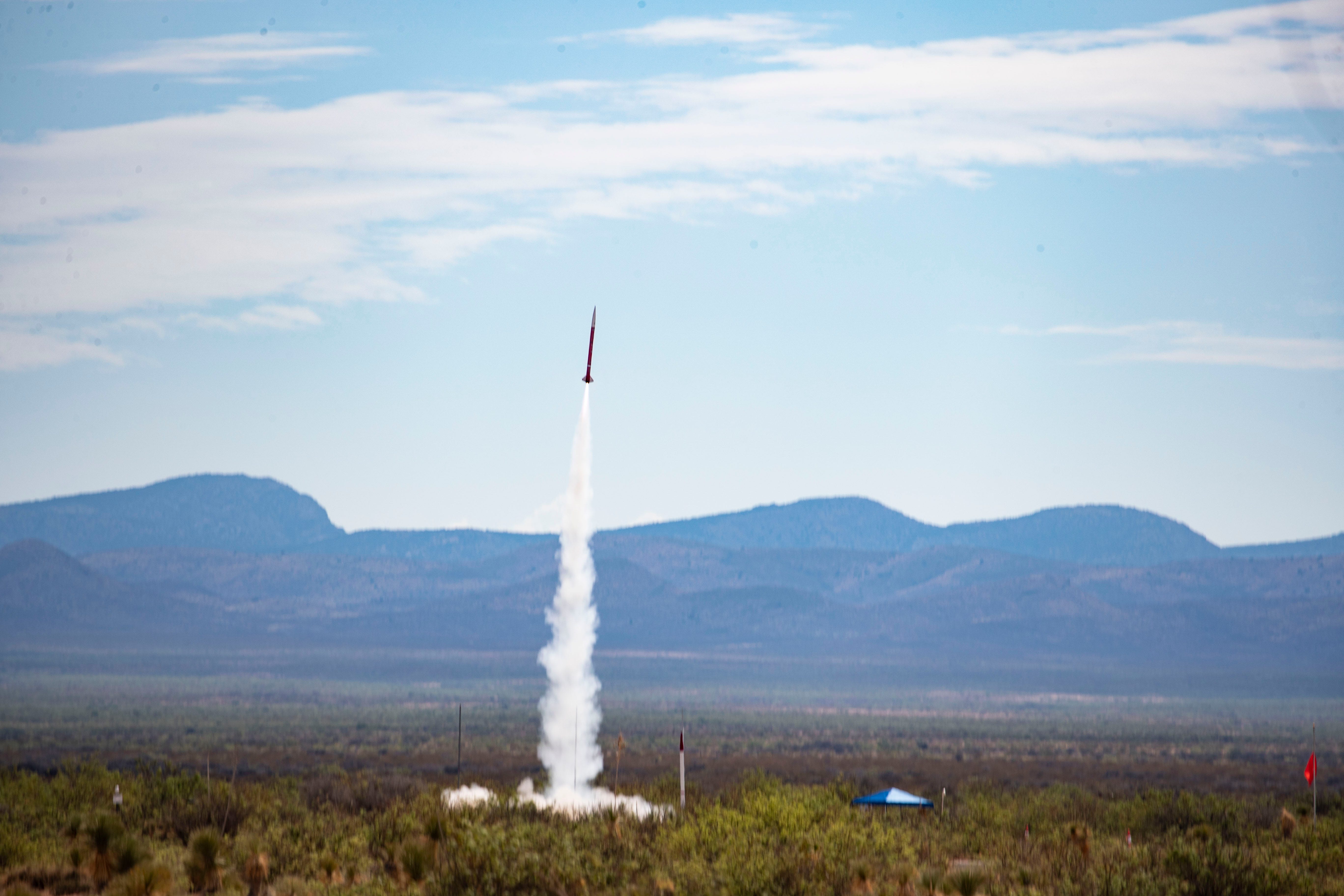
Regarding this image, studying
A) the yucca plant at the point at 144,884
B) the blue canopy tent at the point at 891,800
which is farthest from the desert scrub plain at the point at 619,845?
the blue canopy tent at the point at 891,800

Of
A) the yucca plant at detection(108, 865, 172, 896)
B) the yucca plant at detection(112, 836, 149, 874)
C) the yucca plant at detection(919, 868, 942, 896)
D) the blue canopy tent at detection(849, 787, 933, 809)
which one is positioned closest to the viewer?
the yucca plant at detection(108, 865, 172, 896)

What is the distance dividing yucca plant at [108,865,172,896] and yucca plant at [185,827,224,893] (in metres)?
0.82

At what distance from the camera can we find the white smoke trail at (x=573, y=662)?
147 ft

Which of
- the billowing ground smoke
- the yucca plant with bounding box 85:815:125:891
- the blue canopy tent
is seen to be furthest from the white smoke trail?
the yucca plant with bounding box 85:815:125:891

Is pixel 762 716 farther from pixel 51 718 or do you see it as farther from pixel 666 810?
pixel 666 810

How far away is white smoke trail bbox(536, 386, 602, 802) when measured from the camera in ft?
147

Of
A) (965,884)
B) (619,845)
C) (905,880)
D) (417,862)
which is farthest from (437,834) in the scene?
(965,884)

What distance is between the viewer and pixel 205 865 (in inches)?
1156

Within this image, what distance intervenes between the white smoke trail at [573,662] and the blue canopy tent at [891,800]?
24.0ft

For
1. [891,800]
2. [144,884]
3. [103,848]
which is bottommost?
[891,800]

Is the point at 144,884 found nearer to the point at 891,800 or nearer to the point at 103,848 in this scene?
the point at 103,848

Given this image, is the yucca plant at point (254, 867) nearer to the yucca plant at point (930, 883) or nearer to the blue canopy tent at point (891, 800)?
the yucca plant at point (930, 883)

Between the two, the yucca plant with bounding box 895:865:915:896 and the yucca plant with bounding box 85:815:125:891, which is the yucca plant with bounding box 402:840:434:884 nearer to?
the yucca plant with bounding box 85:815:125:891

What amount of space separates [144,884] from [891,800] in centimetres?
1946
